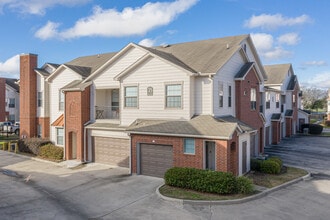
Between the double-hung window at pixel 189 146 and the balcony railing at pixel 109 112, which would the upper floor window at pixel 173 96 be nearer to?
the double-hung window at pixel 189 146

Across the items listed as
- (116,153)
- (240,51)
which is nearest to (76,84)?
(116,153)

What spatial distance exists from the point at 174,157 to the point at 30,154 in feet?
51.1

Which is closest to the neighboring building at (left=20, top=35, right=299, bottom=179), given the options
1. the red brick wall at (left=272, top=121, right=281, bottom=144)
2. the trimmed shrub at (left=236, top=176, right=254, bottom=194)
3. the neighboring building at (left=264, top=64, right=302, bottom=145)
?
the trimmed shrub at (left=236, top=176, right=254, bottom=194)

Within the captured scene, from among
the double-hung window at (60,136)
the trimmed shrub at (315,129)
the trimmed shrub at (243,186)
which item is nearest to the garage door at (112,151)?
the double-hung window at (60,136)

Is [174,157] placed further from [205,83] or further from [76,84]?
[76,84]

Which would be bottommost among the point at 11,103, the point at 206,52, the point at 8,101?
the point at 11,103

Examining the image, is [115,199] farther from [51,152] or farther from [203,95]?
[51,152]

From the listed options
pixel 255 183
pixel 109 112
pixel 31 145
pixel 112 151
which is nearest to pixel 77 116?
pixel 109 112

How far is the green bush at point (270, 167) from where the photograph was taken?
17547 millimetres

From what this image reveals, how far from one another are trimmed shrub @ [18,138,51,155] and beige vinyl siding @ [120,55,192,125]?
32.5 ft

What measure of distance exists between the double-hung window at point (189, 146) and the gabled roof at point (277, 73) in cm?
2349

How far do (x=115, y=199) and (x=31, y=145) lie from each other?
52.2 ft

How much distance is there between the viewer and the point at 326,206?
40.9ft

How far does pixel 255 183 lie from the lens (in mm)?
15398
